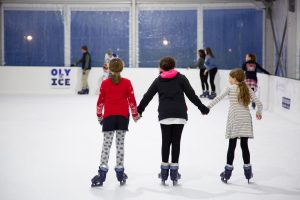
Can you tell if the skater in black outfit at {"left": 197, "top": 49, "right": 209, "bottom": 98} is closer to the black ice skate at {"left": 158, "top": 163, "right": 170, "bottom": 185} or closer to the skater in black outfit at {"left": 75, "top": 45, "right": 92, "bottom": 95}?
the skater in black outfit at {"left": 75, "top": 45, "right": 92, "bottom": 95}

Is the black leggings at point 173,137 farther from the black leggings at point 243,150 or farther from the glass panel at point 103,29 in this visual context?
the glass panel at point 103,29

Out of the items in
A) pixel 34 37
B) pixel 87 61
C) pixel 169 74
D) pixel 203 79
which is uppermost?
pixel 34 37

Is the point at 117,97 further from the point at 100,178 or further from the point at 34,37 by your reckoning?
the point at 34,37

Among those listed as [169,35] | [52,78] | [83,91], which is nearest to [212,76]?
[169,35]

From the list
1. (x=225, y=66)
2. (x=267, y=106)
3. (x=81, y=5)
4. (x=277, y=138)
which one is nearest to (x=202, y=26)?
(x=225, y=66)

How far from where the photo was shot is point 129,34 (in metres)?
17.3

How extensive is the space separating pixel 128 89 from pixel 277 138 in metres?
3.78

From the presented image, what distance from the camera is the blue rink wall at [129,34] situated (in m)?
16.9

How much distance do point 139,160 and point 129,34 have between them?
11.4 metres

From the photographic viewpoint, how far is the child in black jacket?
16.0 feet

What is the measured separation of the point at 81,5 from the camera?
17281 mm

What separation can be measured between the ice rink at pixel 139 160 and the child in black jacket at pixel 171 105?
0.87 ft

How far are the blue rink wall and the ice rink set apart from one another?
6624mm

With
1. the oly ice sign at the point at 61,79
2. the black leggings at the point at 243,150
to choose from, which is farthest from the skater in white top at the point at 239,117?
the oly ice sign at the point at 61,79
